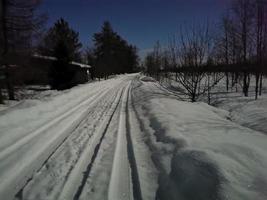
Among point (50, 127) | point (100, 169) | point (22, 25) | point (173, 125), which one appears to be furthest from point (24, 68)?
point (100, 169)

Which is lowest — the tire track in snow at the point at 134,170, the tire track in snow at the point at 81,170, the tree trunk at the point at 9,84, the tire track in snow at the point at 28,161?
the tire track in snow at the point at 134,170

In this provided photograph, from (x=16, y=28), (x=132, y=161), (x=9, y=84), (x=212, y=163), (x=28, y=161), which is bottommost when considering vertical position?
(x=132, y=161)

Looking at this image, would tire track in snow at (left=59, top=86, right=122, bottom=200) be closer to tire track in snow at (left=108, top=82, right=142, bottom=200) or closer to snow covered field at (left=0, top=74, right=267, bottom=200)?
snow covered field at (left=0, top=74, right=267, bottom=200)

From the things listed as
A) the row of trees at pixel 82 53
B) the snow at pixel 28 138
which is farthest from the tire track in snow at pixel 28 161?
the row of trees at pixel 82 53

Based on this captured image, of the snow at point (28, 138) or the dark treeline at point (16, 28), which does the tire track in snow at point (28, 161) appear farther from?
the dark treeline at point (16, 28)

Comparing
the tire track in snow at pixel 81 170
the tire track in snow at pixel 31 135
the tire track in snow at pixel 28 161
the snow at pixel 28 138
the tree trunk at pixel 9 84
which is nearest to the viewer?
the tire track in snow at pixel 81 170

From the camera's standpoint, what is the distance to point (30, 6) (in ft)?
54.8

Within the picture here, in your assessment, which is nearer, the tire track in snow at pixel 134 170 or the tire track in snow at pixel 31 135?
the tire track in snow at pixel 134 170

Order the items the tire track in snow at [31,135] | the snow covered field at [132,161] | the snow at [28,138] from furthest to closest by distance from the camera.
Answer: the tire track in snow at [31,135], the snow at [28,138], the snow covered field at [132,161]

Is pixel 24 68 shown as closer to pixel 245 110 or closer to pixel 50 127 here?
pixel 50 127

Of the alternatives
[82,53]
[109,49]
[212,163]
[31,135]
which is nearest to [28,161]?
[31,135]

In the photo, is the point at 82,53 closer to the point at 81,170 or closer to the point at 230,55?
the point at 230,55

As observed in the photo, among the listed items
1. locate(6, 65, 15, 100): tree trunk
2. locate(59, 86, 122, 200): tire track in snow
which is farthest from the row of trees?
locate(59, 86, 122, 200): tire track in snow

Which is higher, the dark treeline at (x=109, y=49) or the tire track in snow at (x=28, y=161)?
the dark treeline at (x=109, y=49)
